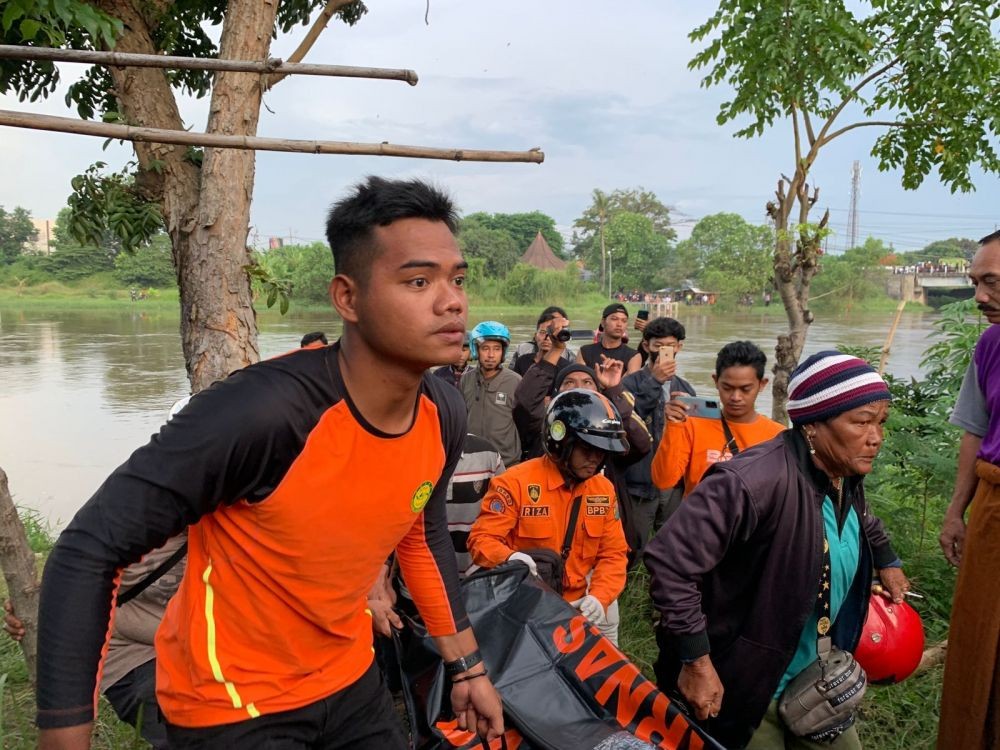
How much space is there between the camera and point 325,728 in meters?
1.58

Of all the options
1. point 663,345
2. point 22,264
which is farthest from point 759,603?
point 22,264

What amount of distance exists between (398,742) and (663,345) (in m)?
3.65

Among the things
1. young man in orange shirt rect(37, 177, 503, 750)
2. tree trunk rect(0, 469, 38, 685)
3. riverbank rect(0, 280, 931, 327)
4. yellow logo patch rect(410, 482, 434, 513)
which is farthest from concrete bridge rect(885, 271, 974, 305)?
tree trunk rect(0, 469, 38, 685)

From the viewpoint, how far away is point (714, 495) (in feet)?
6.39

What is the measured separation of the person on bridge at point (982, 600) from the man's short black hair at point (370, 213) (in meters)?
2.10

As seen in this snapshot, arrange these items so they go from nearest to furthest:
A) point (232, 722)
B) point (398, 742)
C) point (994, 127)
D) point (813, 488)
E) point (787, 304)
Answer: point (232, 722) → point (398, 742) → point (813, 488) → point (994, 127) → point (787, 304)

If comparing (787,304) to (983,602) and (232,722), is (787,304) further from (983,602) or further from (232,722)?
(232,722)

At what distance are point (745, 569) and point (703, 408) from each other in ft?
5.44

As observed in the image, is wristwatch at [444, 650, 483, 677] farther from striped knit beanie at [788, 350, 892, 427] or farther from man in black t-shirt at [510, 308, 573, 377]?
man in black t-shirt at [510, 308, 573, 377]

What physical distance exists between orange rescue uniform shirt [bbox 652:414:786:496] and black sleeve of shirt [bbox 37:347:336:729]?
2526mm

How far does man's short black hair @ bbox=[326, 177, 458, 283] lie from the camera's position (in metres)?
1.47

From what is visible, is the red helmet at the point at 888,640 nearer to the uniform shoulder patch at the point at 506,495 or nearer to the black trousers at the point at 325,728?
the uniform shoulder patch at the point at 506,495

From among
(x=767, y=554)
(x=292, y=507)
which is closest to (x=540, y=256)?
(x=767, y=554)

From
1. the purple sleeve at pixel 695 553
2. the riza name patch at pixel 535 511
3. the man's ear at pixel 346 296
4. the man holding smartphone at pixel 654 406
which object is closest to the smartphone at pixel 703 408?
the man holding smartphone at pixel 654 406
